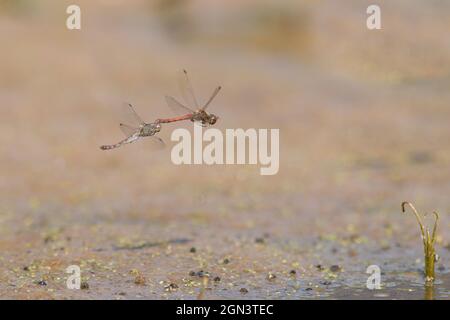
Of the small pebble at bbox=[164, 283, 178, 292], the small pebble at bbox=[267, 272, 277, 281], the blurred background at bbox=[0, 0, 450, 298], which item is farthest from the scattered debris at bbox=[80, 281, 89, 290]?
the small pebble at bbox=[267, 272, 277, 281]

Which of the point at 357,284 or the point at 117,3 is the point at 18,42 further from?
the point at 357,284

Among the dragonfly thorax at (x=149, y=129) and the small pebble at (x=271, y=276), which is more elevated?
the dragonfly thorax at (x=149, y=129)

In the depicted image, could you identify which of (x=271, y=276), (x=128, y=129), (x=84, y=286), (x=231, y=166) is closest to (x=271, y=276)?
(x=271, y=276)

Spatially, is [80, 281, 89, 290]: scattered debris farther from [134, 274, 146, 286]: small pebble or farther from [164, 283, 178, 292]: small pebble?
[164, 283, 178, 292]: small pebble

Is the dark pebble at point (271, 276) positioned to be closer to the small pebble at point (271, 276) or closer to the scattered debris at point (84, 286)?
the small pebble at point (271, 276)

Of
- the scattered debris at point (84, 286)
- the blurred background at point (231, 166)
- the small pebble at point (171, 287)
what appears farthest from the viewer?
the blurred background at point (231, 166)

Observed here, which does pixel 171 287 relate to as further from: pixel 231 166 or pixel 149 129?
pixel 231 166

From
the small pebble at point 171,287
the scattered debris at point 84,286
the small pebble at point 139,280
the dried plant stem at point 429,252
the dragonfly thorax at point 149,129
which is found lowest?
the small pebble at point 171,287

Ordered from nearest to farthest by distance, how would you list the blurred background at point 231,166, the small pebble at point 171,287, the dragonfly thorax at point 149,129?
the small pebble at point 171,287 < the dragonfly thorax at point 149,129 < the blurred background at point 231,166

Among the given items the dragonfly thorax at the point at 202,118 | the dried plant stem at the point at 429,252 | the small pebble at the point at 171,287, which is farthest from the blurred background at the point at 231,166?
the dragonfly thorax at the point at 202,118
